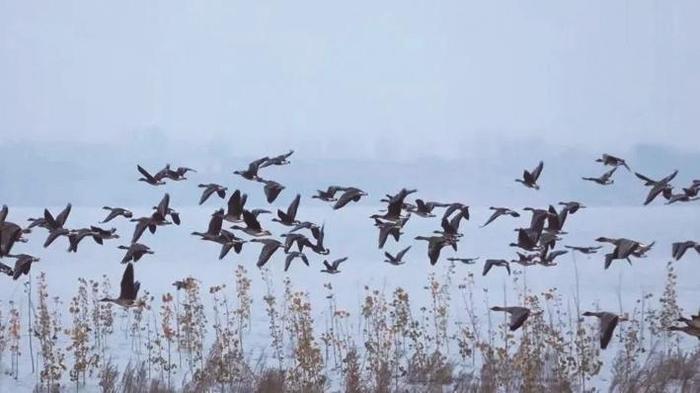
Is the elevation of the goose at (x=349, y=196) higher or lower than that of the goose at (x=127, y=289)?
higher

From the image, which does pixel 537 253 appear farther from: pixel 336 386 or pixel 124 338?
pixel 124 338

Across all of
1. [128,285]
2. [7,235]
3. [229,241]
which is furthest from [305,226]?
[7,235]

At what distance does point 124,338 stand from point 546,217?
8.29 m

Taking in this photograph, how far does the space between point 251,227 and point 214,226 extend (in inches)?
17.7

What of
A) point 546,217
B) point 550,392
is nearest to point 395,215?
point 546,217

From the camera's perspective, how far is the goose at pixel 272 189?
6793 millimetres

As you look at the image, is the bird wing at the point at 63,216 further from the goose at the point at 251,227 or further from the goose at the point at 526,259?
the goose at the point at 526,259

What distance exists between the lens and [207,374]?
9.30 m

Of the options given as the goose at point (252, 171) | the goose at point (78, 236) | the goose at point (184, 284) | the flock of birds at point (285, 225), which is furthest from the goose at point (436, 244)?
the goose at point (184, 284)

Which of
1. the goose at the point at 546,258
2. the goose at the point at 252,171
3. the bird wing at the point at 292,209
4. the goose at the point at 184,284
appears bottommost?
the goose at the point at 184,284

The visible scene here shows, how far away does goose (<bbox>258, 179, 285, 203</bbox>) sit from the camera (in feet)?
22.3

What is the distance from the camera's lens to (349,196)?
6715 mm

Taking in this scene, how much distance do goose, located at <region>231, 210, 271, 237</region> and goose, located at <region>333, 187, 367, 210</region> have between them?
752 millimetres

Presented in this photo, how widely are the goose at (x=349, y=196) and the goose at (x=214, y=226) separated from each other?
3.02 feet
